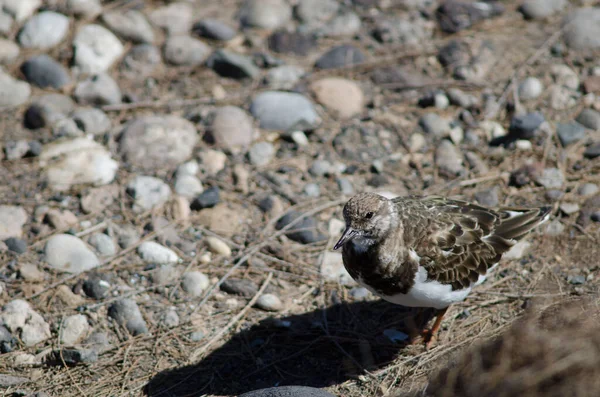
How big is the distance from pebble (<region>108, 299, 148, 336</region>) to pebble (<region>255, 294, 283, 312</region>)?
843 mm

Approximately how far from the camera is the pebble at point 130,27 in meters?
7.06

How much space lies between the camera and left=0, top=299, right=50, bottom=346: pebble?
15.1 ft

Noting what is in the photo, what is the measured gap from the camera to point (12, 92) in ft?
21.1

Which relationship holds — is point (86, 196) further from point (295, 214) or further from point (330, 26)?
point (330, 26)

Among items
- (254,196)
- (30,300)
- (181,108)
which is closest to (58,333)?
(30,300)

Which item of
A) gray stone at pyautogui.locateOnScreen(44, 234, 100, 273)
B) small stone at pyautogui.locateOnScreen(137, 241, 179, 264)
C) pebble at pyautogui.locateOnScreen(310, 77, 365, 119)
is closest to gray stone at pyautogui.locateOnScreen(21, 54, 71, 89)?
gray stone at pyautogui.locateOnScreen(44, 234, 100, 273)

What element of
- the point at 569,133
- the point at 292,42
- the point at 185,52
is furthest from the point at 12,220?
the point at 569,133

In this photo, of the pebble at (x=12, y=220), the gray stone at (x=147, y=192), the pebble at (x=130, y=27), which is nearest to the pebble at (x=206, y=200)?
the gray stone at (x=147, y=192)

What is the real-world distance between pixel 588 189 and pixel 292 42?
336cm

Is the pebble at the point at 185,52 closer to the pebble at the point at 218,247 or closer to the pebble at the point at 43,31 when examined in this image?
the pebble at the point at 43,31

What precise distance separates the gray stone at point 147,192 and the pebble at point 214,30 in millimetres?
2060

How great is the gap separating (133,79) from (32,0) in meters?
1.51

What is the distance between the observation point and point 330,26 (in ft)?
24.1

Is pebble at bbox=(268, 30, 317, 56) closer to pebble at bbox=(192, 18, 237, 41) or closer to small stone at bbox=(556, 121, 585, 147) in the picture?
pebble at bbox=(192, 18, 237, 41)
